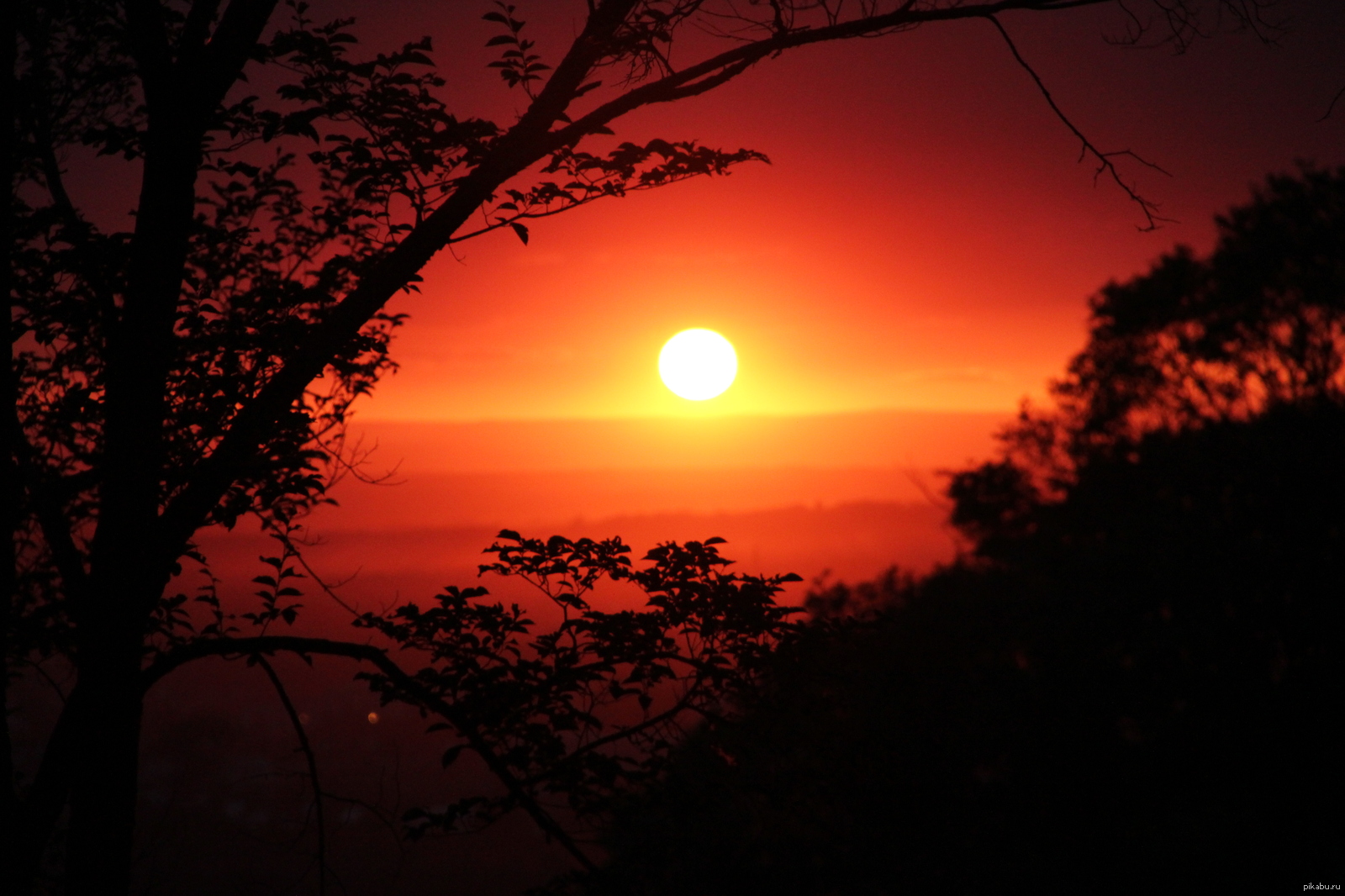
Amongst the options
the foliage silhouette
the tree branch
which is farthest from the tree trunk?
the foliage silhouette

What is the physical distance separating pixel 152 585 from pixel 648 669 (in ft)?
12.5

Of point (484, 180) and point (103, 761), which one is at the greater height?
point (484, 180)

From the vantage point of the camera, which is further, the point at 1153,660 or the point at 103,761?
the point at 1153,660

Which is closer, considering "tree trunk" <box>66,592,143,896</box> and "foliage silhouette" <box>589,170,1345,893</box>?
"tree trunk" <box>66,592,143,896</box>

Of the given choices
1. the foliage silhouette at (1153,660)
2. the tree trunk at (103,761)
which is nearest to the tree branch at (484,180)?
the tree trunk at (103,761)

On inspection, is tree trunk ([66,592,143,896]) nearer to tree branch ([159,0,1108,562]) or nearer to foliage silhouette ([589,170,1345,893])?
tree branch ([159,0,1108,562])

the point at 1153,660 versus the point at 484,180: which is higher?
the point at 484,180

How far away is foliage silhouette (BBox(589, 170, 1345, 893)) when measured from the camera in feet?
54.5

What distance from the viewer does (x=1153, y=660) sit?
19719 mm

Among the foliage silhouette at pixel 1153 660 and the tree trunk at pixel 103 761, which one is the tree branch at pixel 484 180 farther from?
the foliage silhouette at pixel 1153 660

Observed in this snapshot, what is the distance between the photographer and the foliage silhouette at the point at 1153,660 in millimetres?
16609

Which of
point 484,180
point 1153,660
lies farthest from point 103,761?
point 1153,660

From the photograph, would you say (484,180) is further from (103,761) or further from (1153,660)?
(1153,660)

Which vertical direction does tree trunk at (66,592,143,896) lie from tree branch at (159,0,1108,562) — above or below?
below
